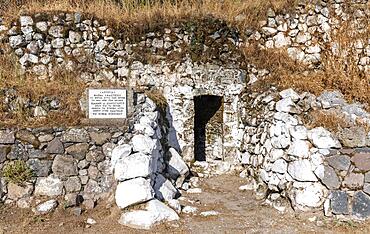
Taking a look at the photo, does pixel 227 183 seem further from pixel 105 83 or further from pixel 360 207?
pixel 105 83

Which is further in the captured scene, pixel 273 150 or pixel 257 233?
pixel 273 150

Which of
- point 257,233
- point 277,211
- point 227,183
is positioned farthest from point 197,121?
point 257,233

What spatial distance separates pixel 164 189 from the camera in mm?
6891

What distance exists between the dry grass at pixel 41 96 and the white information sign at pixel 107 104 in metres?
0.29

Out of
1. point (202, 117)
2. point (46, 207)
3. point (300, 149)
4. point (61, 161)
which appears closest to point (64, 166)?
point (61, 161)

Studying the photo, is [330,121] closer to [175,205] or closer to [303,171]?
[303,171]

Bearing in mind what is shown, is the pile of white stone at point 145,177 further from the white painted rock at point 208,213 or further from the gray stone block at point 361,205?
the gray stone block at point 361,205

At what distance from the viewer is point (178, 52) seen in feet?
29.7

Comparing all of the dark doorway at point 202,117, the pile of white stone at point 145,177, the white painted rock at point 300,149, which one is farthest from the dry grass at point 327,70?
the pile of white stone at point 145,177

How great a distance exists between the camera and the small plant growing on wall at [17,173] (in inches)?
257

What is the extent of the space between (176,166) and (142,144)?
1.51 metres

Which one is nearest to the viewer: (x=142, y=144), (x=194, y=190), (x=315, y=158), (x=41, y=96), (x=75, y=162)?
(x=315, y=158)

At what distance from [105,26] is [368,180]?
588 centimetres

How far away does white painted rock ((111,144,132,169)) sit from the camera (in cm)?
660
